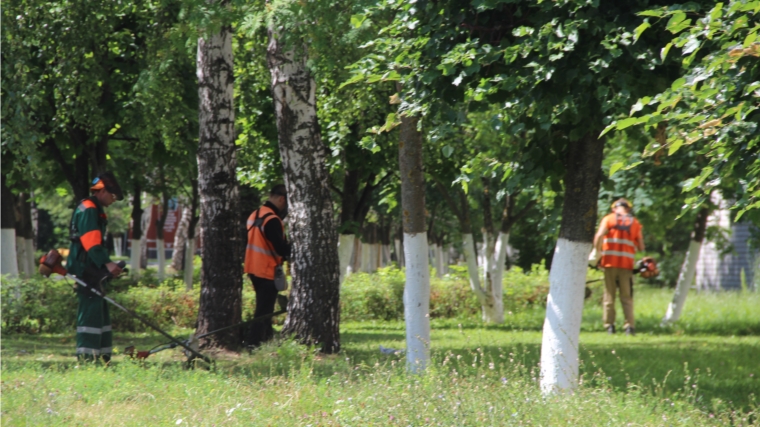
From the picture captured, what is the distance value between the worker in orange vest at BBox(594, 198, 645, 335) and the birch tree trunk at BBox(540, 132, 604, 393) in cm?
614

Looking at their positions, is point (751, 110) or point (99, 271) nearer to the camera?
point (751, 110)

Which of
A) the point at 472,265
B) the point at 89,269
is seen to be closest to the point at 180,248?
the point at 472,265

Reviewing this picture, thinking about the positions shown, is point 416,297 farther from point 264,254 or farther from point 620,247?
point 620,247

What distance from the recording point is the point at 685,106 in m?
4.98

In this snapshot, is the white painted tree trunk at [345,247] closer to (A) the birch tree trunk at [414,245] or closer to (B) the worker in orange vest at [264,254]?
(B) the worker in orange vest at [264,254]

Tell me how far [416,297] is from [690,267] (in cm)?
786

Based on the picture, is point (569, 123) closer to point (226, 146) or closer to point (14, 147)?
point (226, 146)

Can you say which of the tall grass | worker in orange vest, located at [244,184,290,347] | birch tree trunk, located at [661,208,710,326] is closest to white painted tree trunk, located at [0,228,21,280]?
the tall grass

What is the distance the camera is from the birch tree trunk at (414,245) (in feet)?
25.3

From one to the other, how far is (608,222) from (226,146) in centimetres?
633

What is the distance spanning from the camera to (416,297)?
25.3 feet

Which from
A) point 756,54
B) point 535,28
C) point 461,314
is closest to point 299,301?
point 535,28

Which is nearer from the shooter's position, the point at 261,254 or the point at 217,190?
the point at 217,190

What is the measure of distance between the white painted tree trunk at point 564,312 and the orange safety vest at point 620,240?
20.3ft
